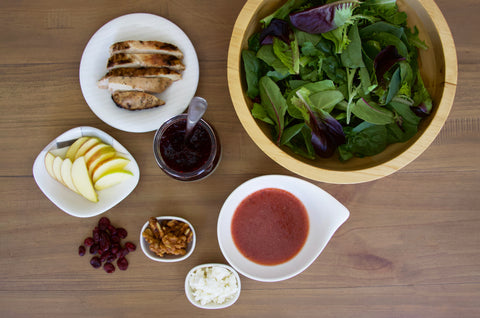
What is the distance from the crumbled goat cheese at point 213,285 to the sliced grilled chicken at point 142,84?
0.61m

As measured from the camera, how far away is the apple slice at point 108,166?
1.08 metres

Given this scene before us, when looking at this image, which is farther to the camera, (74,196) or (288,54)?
(74,196)

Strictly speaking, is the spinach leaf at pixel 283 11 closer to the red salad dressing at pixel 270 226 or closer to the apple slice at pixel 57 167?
the red salad dressing at pixel 270 226

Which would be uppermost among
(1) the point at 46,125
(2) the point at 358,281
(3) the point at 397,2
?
(3) the point at 397,2

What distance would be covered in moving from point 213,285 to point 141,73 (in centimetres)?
71

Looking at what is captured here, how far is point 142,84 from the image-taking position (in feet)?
3.53

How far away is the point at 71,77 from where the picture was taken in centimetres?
117

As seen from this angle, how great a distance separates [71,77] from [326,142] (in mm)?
876

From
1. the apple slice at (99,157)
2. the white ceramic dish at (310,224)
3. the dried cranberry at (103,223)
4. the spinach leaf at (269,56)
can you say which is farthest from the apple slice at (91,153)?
the spinach leaf at (269,56)

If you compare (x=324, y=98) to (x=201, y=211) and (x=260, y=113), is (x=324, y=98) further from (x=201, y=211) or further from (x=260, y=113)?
(x=201, y=211)

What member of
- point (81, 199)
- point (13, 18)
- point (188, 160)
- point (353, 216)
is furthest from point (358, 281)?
point (13, 18)

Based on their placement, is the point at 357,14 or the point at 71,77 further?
the point at 71,77

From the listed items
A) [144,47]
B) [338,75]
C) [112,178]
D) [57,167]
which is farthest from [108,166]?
[338,75]

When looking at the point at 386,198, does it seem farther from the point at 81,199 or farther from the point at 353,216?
the point at 81,199
